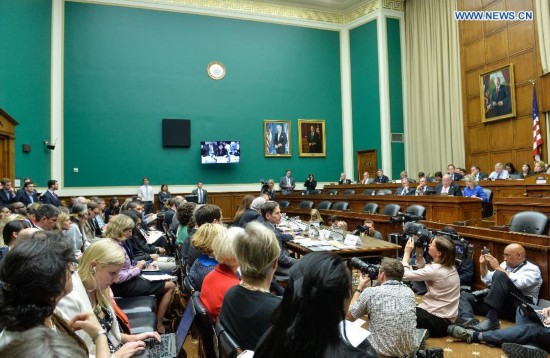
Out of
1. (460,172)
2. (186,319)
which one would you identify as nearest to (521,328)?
(186,319)

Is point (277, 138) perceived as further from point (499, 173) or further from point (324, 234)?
point (324, 234)

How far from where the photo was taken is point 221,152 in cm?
1230

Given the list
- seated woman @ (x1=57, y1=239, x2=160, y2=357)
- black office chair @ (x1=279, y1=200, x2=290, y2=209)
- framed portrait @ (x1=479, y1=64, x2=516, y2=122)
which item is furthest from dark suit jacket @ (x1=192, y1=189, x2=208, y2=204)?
seated woman @ (x1=57, y1=239, x2=160, y2=357)

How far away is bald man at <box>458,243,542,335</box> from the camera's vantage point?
3486 millimetres

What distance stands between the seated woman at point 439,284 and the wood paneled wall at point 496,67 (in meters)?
7.68

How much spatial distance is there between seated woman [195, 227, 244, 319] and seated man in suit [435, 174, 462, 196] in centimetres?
628

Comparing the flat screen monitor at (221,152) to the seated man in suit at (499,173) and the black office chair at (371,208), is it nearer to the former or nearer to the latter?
the black office chair at (371,208)

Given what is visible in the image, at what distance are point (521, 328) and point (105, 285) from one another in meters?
3.02

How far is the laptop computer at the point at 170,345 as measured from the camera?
1.94m

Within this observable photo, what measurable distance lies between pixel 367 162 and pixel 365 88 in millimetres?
2384

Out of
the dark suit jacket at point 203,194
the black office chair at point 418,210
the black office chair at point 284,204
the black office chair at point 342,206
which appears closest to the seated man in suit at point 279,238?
the black office chair at point 418,210

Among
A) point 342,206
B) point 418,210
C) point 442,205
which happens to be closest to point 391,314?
point 418,210

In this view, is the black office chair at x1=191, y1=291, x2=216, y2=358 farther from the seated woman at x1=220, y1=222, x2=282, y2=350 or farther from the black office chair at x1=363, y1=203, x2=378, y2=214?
the black office chair at x1=363, y1=203, x2=378, y2=214

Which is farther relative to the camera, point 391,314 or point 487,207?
point 487,207
